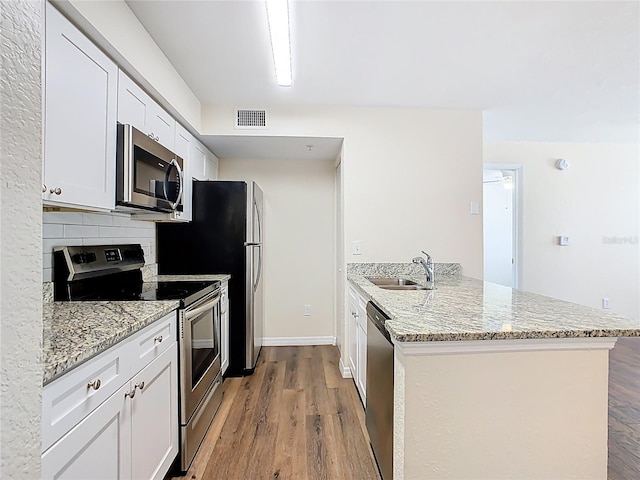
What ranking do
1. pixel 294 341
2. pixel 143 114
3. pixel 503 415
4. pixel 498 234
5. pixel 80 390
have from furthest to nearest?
1. pixel 498 234
2. pixel 294 341
3. pixel 143 114
4. pixel 503 415
5. pixel 80 390

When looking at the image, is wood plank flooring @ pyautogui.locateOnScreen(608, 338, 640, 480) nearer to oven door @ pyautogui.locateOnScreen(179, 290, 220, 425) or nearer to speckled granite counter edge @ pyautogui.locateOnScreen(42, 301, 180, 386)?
oven door @ pyautogui.locateOnScreen(179, 290, 220, 425)

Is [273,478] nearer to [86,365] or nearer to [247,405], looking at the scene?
[247,405]

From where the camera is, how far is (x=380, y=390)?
4.92 feet

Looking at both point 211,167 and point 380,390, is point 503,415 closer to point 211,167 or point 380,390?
point 380,390

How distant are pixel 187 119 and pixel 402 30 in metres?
1.64

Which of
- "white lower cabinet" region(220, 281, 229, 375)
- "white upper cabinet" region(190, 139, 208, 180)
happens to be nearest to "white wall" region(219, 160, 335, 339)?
"white upper cabinet" region(190, 139, 208, 180)

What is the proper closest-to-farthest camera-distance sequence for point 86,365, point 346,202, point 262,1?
point 86,365, point 262,1, point 346,202

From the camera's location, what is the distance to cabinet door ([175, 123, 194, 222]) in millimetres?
2459

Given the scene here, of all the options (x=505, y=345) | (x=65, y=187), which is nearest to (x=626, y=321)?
(x=505, y=345)

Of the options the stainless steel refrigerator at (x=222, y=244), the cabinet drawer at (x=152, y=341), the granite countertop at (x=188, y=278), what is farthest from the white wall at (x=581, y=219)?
the cabinet drawer at (x=152, y=341)

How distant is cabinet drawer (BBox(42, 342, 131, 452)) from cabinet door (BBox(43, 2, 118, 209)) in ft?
2.17

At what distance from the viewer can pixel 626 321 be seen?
48.8 inches

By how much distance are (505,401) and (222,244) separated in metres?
2.26

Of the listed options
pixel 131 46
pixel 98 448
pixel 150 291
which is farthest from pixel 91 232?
pixel 98 448
